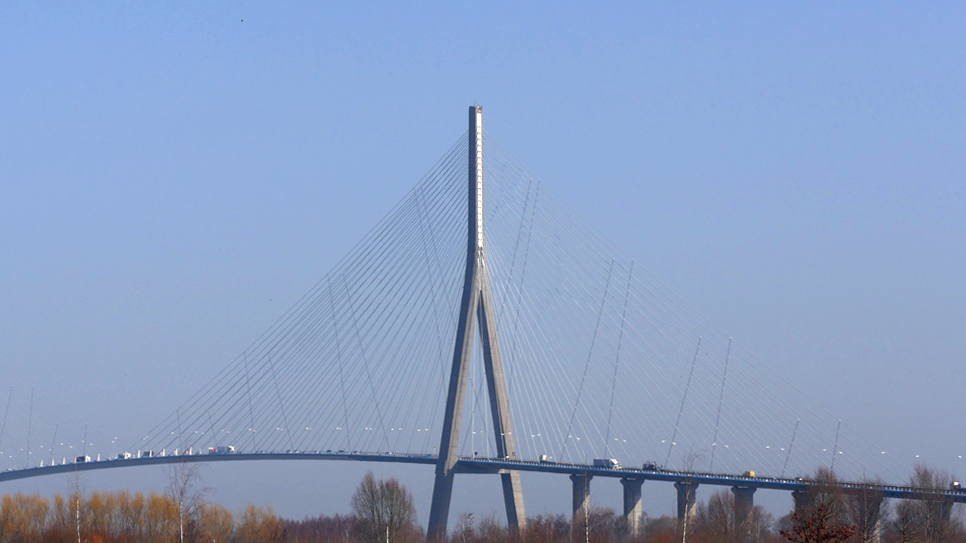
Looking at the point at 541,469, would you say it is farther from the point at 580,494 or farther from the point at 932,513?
the point at 932,513

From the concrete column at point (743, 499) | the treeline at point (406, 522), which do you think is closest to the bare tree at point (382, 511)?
the treeline at point (406, 522)

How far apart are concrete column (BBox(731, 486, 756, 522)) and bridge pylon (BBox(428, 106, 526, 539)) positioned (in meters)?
8.18

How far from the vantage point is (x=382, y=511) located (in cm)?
4634

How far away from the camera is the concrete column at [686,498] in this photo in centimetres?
4372

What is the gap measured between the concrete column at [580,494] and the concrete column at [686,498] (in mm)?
3635

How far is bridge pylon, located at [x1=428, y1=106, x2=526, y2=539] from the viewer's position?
48156mm

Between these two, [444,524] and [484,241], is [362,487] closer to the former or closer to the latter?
[444,524]

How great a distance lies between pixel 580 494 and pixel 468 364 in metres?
7.28

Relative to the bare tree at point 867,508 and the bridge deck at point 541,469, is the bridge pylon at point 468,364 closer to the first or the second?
the bridge deck at point 541,469

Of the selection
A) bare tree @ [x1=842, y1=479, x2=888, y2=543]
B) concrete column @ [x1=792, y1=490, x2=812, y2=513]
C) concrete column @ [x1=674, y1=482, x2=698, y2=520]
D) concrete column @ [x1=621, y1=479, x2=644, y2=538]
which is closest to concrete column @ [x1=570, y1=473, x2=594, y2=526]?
concrete column @ [x1=621, y1=479, x2=644, y2=538]

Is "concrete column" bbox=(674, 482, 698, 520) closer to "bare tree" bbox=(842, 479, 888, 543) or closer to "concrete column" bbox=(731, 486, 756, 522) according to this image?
"concrete column" bbox=(731, 486, 756, 522)

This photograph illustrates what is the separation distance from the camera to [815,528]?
18047 mm

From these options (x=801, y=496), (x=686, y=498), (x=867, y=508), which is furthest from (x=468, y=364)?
(x=867, y=508)

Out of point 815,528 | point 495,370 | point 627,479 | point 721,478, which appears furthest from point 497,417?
point 815,528
